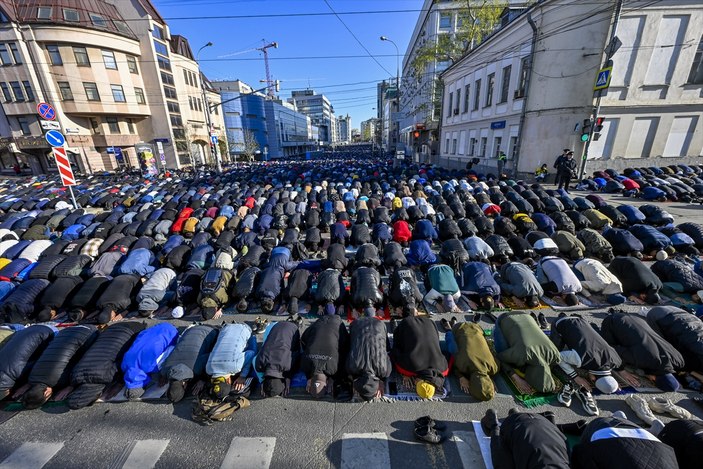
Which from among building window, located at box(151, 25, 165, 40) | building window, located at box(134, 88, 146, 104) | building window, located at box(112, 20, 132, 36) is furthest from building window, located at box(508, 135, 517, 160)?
building window, located at box(112, 20, 132, 36)

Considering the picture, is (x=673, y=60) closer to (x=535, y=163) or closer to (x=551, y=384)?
(x=535, y=163)

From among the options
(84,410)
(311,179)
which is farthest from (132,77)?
(84,410)

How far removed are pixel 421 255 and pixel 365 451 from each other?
16.3 ft

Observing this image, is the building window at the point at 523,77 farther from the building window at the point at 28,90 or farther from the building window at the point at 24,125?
the building window at the point at 24,125

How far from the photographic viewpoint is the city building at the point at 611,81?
15.3 meters

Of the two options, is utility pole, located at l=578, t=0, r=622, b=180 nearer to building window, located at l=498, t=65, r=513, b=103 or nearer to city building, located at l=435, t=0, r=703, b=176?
city building, located at l=435, t=0, r=703, b=176

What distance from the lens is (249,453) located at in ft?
10.7

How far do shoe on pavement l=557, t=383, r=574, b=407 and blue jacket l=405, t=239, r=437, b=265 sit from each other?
3942 mm

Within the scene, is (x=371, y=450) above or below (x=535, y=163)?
below

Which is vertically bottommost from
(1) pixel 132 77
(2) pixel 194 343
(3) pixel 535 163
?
(2) pixel 194 343

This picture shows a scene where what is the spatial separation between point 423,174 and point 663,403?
17.2m

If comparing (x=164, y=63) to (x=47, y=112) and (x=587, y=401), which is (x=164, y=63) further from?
(x=587, y=401)

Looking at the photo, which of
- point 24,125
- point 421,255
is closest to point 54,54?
point 24,125

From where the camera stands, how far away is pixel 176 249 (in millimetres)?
7805
